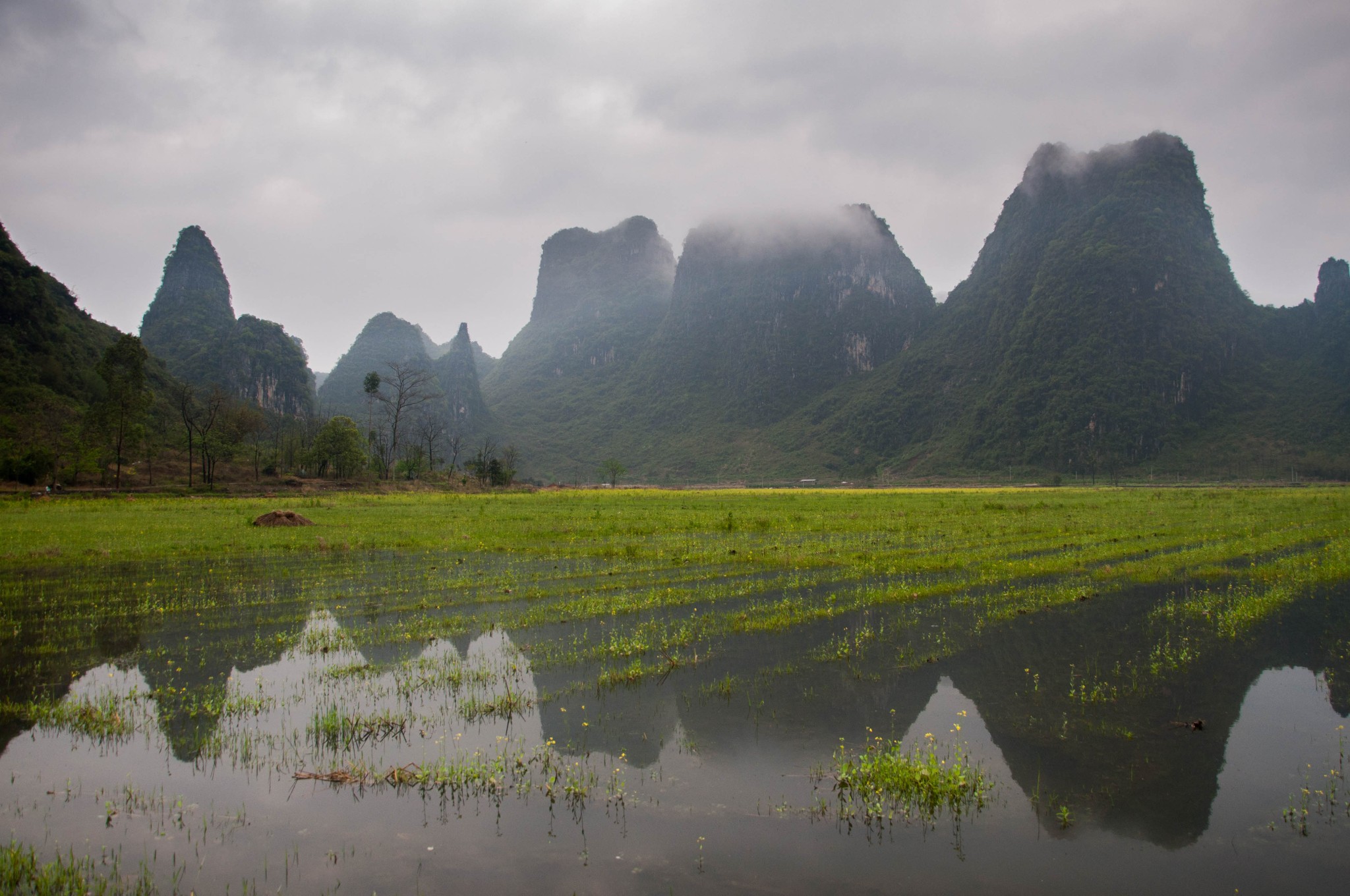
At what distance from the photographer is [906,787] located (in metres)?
5.64

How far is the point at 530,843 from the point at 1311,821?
6088mm

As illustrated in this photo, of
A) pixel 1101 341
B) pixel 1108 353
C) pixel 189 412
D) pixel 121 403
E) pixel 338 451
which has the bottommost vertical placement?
pixel 338 451

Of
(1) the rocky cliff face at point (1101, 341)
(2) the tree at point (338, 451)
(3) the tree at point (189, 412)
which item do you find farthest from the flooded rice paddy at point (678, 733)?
(1) the rocky cliff face at point (1101, 341)

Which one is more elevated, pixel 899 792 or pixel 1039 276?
pixel 1039 276

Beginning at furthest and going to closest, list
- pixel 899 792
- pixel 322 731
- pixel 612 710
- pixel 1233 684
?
pixel 1233 684
pixel 612 710
pixel 322 731
pixel 899 792

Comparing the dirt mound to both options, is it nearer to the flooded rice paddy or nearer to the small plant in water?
the flooded rice paddy

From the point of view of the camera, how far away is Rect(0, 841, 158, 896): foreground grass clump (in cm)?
438

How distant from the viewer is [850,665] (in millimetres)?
9078

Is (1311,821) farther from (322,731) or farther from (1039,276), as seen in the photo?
(1039,276)

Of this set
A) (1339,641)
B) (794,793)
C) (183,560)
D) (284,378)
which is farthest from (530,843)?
(284,378)

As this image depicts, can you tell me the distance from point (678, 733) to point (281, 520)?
1037 inches

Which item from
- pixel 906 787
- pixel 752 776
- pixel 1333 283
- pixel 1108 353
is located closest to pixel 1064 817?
pixel 906 787

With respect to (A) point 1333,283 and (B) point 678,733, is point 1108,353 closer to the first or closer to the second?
(A) point 1333,283

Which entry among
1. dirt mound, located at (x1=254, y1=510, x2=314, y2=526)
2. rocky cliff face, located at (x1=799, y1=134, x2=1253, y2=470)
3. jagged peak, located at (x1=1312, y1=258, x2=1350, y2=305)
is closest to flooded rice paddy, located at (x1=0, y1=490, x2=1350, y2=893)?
dirt mound, located at (x1=254, y1=510, x2=314, y2=526)
